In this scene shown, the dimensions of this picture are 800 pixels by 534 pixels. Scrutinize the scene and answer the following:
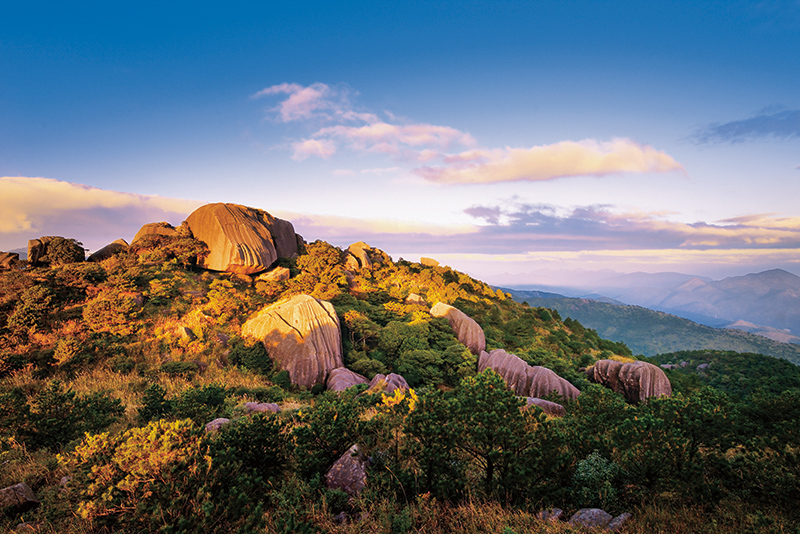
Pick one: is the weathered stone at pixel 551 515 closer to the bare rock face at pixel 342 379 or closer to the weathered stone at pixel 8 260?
the bare rock face at pixel 342 379

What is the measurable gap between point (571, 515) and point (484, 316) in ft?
101

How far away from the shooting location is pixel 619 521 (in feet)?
17.5

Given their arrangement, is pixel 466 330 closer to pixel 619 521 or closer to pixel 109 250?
pixel 619 521

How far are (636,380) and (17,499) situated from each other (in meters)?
29.7

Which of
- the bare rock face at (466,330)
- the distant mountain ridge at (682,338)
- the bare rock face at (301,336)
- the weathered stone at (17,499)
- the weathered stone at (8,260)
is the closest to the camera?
the weathered stone at (17,499)

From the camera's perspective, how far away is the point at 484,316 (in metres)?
35.8

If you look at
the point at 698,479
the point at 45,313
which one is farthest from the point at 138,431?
the point at 45,313

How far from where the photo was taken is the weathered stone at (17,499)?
5461 millimetres

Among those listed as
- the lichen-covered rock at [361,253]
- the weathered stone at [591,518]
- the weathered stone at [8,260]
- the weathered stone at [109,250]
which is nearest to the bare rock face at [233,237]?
the weathered stone at [109,250]

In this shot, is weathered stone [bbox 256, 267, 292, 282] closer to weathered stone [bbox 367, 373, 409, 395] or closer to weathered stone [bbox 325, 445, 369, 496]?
weathered stone [bbox 367, 373, 409, 395]

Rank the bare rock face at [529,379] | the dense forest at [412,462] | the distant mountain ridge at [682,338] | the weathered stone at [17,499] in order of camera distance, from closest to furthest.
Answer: the dense forest at [412,462] → the weathered stone at [17,499] → the bare rock face at [529,379] → the distant mountain ridge at [682,338]

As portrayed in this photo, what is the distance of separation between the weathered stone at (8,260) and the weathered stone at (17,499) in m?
28.7

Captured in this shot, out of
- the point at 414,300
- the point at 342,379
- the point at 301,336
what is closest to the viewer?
the point at 342,379

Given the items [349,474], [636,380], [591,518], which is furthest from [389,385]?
[636,380]
